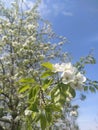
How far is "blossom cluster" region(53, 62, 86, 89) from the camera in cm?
159

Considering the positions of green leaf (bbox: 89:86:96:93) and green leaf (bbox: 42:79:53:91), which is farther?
green leaf (bbox: 89:86:96:93)

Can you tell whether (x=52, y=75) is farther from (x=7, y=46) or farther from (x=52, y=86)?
(x=7, y=46)

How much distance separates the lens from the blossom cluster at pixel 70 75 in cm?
159

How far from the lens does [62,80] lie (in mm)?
1590

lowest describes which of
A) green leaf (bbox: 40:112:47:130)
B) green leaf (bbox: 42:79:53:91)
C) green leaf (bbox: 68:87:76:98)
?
green leaf (bbox: 40:112:47:130)

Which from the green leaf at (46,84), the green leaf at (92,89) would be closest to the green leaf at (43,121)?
the green leaf at (46,84)

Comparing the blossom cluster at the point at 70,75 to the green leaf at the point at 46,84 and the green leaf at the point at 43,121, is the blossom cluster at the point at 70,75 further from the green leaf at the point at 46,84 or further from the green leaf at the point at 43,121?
the green leaf at the point at 43,121

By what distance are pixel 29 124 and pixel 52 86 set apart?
0.26 meters

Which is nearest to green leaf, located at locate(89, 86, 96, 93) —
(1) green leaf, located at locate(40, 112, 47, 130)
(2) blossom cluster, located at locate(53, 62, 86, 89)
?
(2) blossom cluster, located at locate(53, 62, 86, 89)

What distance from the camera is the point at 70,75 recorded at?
1590 millimetres

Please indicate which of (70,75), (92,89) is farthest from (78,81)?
(92,89)

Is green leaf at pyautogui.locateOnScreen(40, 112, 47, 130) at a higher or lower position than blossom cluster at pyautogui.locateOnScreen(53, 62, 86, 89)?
lower

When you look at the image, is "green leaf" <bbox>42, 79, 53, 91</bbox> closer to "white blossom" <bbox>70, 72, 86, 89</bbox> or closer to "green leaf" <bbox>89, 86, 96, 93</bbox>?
"white blossom" <bbox>70, 72, 86, 89</bbox>

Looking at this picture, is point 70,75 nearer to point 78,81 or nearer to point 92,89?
point 78,81
